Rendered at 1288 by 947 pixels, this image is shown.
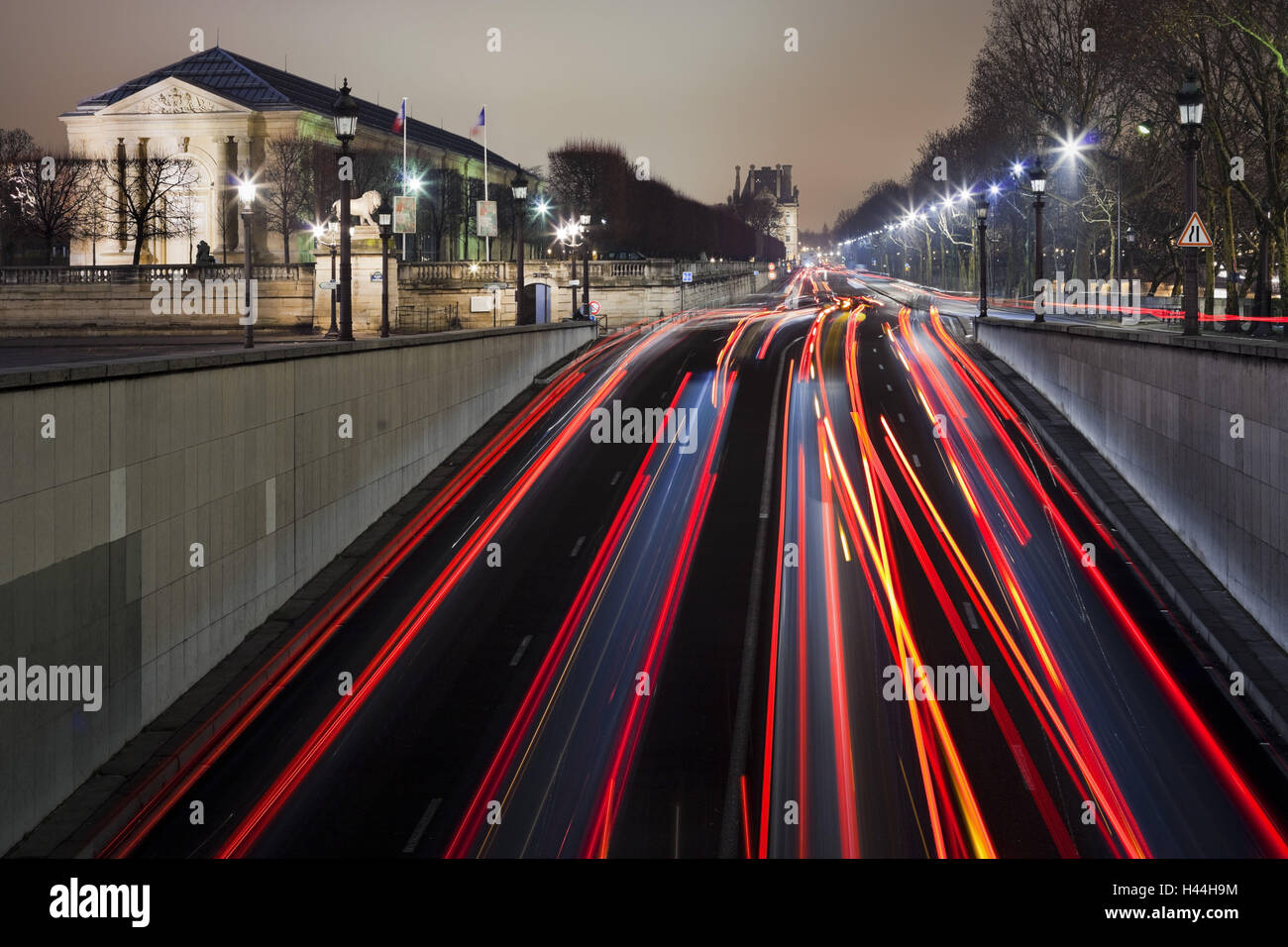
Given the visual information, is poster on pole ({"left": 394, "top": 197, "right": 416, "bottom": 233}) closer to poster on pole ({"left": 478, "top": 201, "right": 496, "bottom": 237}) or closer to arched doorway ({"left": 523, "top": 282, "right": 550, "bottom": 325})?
poster on pole ({"left": 478, "top": 201, "right": 496, "bottom": 237})

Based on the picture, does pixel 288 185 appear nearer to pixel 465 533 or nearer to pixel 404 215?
pixel 404 215

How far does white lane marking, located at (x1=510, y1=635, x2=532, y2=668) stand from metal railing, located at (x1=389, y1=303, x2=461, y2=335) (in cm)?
5907

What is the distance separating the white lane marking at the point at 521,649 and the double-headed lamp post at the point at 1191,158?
12824mm

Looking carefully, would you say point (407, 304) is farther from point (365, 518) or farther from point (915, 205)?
point (915, 205)

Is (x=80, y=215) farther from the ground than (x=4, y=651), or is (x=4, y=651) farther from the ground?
(x=80, y=215)

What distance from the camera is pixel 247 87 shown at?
12206cm

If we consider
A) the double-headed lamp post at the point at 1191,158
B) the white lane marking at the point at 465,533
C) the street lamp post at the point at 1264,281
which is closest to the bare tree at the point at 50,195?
the street lamp post at the point at 1264,281

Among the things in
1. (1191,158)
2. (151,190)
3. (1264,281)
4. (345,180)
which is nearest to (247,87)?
(151,190)

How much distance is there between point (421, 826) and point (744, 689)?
536 centimetres

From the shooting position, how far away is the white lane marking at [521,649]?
64.3 feet

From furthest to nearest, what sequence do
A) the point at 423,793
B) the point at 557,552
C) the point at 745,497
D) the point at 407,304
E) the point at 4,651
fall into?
the point at 407,304 → the point at 745,497 → the point at 557,552 → the point at 423,793 → the point at 4,651
